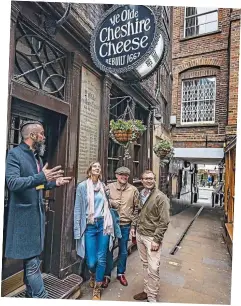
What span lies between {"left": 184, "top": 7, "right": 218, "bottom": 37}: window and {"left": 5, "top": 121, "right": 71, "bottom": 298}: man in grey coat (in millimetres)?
2354

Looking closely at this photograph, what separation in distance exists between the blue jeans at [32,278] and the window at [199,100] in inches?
132

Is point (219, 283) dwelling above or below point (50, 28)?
below

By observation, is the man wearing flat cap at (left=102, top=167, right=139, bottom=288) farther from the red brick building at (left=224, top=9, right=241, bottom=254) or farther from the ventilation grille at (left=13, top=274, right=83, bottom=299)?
the red brick building at (left=224, top=9, right=241, bottom=254)

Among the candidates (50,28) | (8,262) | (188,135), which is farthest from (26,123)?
(188,135)

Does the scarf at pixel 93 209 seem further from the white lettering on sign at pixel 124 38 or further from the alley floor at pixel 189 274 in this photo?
the white lettering on sign at pixel 124 38

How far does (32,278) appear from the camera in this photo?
7.31 ft

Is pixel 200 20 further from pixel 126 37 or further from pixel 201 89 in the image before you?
pixel 126 37

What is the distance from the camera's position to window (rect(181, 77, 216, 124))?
4.15 m

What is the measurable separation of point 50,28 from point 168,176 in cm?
334

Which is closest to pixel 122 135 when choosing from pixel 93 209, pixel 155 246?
pixel 93 209

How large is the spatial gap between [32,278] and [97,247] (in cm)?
77

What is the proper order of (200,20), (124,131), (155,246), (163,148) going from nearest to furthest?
(155,246) < (124,131) < (200,20) < (163,148)

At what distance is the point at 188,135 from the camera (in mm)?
4402

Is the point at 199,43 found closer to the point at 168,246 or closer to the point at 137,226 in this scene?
the point at 137,226
